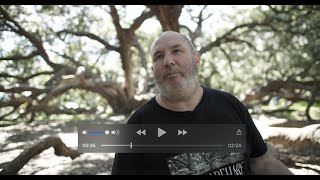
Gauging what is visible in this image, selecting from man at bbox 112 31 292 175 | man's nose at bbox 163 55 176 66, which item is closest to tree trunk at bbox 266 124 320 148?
man at bbox 112 31 292 175

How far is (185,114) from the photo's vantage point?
103 centimetres

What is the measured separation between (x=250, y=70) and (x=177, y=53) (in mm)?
10428

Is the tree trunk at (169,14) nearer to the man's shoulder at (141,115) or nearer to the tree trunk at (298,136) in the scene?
the tree trunk at (298,136)

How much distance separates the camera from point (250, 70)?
36.4 feet

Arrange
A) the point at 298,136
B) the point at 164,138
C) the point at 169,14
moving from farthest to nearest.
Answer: the point at 169,14
the point at 298,136
the point at 164,138

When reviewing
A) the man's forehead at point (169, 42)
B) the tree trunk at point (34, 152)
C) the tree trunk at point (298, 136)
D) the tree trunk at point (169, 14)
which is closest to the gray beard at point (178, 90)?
the man's forehead at point (169, 42)

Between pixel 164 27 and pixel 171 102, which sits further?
pixel 164 27

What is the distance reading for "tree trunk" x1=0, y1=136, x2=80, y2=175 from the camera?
179 cm

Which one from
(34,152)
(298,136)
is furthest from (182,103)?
(298,136)

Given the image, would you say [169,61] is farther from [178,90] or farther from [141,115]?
[141,115]

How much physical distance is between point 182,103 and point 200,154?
0.20 meters

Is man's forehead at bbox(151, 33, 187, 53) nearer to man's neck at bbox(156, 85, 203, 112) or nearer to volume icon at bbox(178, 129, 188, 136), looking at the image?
man's neck at bbox(156, 85, 203, 112)
